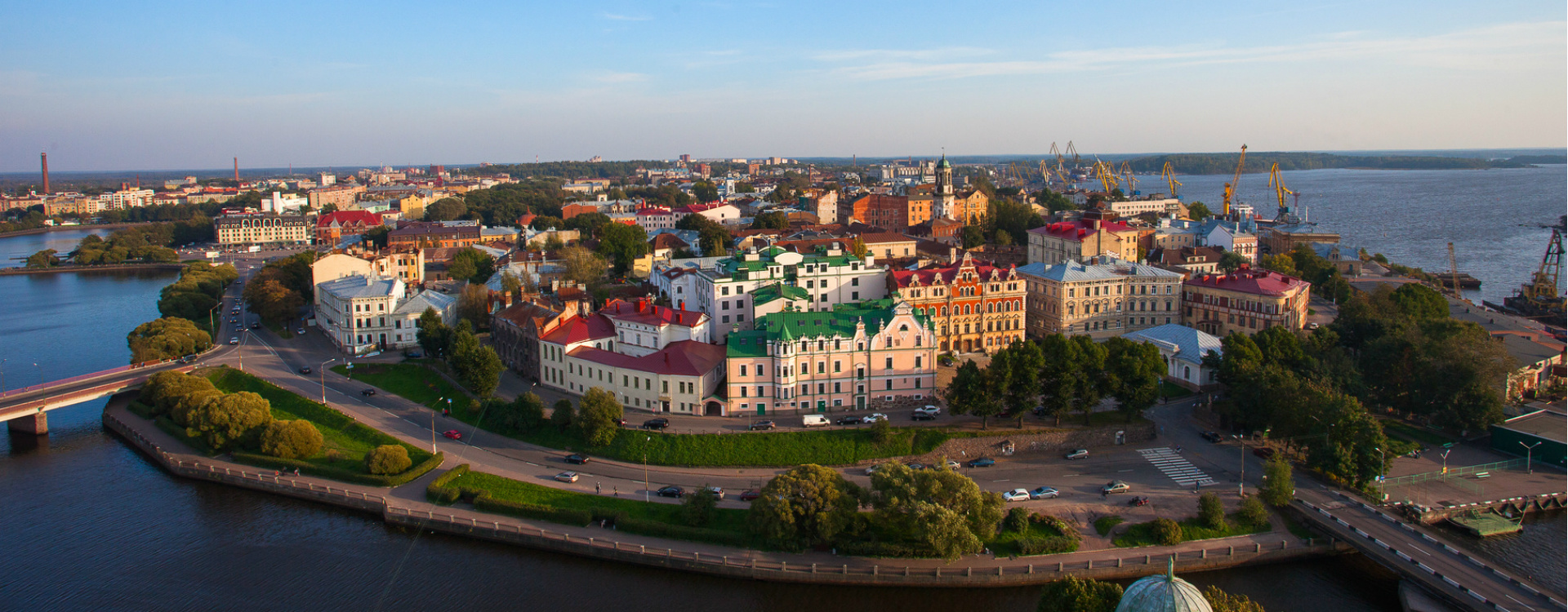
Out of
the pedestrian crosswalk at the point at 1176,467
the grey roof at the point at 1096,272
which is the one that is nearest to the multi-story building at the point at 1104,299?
the grey roof at the point at 1096,272

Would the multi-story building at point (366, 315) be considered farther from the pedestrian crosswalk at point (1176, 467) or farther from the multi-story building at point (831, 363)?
the pedestrian crosswalk at point (1176, 467)

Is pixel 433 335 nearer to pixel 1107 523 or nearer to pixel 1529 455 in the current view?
pixel 1107 523

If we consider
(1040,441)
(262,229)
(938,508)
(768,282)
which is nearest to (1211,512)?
(1040,441)

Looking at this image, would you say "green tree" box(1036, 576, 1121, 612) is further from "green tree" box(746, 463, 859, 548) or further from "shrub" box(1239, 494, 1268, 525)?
"shrub" box(1239, 494, 1268, 525)

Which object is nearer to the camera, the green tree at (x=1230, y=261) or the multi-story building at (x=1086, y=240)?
the multi-story building at (x=1086, y=240)

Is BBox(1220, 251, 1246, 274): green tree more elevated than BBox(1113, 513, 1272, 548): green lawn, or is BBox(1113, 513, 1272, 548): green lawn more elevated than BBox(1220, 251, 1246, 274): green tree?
BBox(1220, 251, 1246, 274): green tree

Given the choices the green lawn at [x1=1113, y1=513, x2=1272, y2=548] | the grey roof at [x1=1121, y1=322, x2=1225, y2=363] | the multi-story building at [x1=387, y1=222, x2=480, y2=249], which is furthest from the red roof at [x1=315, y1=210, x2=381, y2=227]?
the green lawn at [x1=1113, y1=513, x2=1272, y2=548]

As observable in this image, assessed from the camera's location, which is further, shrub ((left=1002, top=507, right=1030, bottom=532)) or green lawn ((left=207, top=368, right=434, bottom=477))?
green lawn ((left=207, top=368, right=434, bottom=477))
